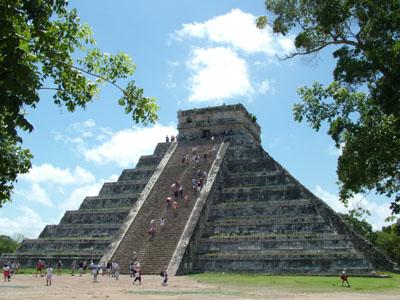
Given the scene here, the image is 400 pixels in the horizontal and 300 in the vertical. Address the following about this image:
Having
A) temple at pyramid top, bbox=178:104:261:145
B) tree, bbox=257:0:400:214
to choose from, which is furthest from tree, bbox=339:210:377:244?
tree, bbox=257:0:400:214

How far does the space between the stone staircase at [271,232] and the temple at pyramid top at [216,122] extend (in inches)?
242

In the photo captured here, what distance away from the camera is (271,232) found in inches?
846

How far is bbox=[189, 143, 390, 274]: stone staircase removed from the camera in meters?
19.3

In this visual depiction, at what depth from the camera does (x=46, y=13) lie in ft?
20.5

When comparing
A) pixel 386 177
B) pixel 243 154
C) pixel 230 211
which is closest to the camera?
pixel 386 177

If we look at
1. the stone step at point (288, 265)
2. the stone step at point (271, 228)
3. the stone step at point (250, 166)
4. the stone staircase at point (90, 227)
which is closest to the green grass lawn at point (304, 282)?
the stone step at point (288, 265)

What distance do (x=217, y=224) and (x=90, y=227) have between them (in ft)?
26.1

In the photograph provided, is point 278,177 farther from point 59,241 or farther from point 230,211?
point 59,241

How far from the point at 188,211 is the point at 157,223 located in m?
1.78

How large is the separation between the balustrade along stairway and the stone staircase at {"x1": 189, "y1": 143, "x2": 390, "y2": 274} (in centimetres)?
148

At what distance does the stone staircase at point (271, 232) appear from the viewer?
1933 centimetres

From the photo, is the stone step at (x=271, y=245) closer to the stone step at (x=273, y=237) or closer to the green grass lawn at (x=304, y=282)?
the stone step at (x=273, y=237)

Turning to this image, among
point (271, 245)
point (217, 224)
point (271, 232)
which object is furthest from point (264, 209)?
point (271, 245)

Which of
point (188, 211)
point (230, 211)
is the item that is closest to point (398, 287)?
point (230, 211)
